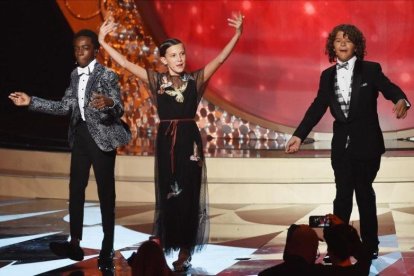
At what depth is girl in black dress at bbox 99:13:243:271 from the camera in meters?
5.72

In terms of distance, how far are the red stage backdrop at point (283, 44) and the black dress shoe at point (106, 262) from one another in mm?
A: 4503

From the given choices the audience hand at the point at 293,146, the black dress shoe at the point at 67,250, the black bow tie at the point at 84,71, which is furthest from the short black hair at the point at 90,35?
the audience hand at the point at 293,146

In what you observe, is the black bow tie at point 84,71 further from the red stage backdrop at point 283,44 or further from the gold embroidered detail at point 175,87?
the red stage backdrop at point 283,44

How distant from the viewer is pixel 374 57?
380 inches

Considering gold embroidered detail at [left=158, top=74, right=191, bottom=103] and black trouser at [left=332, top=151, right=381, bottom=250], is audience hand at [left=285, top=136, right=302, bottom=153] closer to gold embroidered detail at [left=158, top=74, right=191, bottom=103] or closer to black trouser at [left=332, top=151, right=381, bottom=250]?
black trouser at [left=332, top=151, right=381, bottom=250]

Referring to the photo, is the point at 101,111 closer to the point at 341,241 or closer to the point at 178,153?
the point at 178,153

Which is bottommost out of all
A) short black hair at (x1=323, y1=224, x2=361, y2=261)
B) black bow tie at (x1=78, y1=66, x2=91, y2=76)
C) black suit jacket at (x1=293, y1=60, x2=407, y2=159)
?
short black hair at (x1=323, y1=224, x2=361, y2=261)

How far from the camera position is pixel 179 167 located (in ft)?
18.9

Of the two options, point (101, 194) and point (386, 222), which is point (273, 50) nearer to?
point (386, 222)

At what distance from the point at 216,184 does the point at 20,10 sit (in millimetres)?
6181

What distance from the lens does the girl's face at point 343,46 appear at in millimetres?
5609

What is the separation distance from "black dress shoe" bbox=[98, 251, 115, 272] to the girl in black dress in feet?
1.02

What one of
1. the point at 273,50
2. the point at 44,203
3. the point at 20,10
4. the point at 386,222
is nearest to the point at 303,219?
the point at 386,222

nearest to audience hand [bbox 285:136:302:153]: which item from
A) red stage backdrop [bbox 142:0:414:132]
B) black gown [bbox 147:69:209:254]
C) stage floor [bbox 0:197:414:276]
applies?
black gown [bbox 147:69:209:254]
